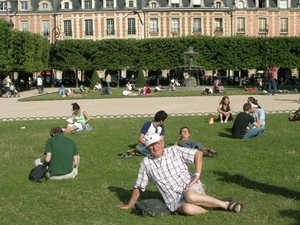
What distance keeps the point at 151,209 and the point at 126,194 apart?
114 centimetres

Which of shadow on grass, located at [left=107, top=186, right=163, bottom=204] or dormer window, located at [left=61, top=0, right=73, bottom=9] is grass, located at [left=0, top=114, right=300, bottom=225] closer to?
shadow on grass, located at [left=107, top=186, right=163, bottom=204]

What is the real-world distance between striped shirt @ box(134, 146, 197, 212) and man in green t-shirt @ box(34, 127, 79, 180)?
2.09 meters

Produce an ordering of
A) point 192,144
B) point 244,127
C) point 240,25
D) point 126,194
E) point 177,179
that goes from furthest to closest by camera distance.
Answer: point 240,25 < point 244,127 < point 192,144 < point 126,194 < point 177,179

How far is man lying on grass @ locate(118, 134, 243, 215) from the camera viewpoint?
20.7 ft

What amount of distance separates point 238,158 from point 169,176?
12.1 ft

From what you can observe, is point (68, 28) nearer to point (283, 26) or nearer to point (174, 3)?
point (174, 3)

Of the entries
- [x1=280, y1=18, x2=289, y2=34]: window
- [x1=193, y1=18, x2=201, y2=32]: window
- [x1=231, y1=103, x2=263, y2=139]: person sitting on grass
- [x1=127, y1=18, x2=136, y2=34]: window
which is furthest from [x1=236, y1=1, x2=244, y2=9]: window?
[x1=231, y1=103, x2=263, y2=139]: person sitting on grass


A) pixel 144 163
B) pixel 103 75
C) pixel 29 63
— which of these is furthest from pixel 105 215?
pixel 103 75

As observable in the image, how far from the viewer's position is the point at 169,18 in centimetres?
5753

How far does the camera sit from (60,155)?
27.2 feet

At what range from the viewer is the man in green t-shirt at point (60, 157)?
8289 millimetres

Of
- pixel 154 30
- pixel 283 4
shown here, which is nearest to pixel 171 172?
pixel 154 30

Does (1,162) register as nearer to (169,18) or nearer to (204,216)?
(204,216)

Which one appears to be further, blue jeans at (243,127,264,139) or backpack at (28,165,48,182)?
blue jeans at (243,127,264,139)
